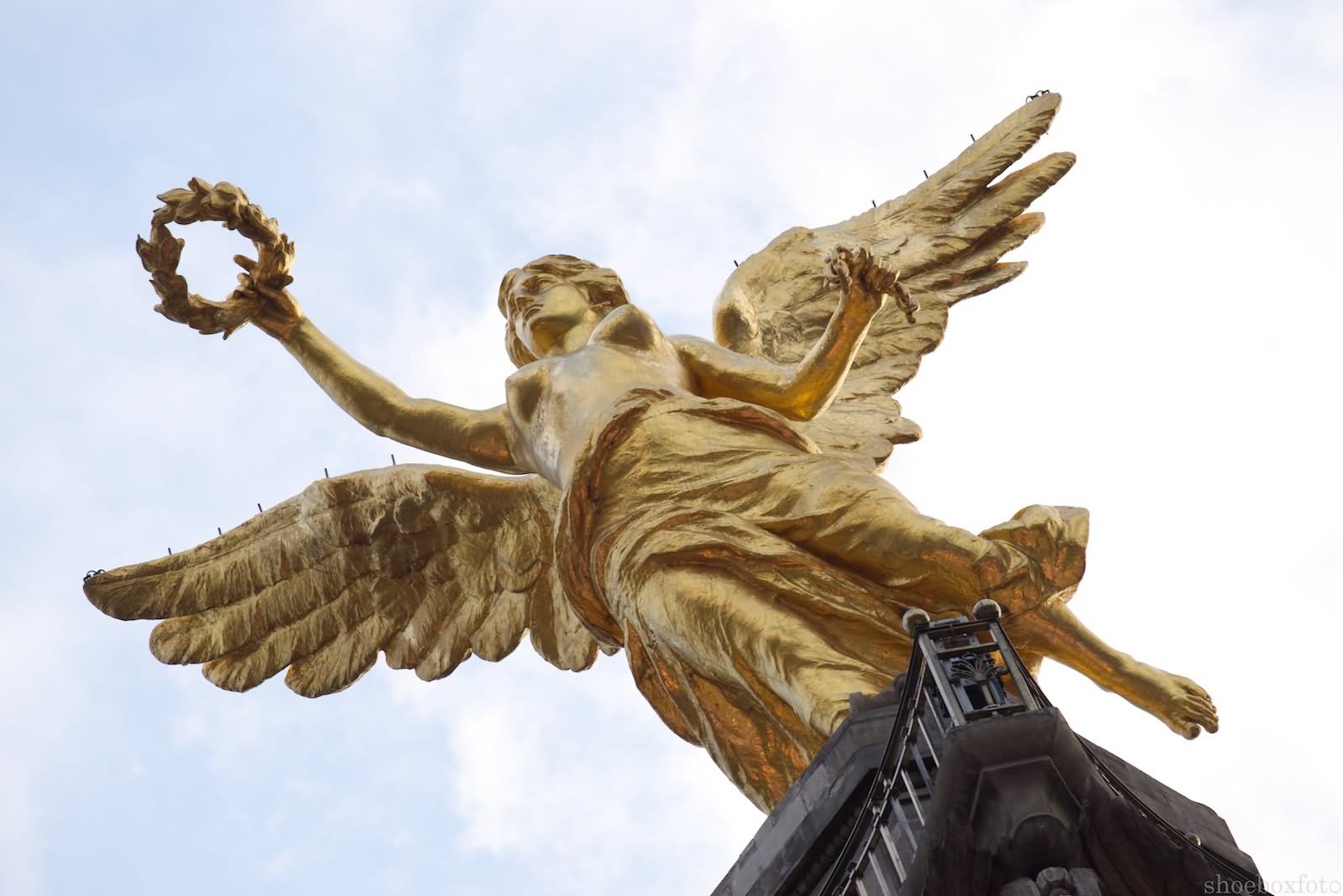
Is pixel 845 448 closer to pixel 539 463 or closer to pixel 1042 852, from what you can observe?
pixel 539 463

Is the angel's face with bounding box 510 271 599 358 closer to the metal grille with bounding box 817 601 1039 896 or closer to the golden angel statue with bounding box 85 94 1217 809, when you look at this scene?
the golden angel statue with bounding box 85 94 1217 809

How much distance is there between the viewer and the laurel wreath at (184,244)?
931 centimetres

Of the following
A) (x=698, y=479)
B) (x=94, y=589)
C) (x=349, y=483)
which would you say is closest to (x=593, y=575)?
(x=698, y=479)

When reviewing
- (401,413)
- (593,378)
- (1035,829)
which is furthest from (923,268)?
(1035,829)

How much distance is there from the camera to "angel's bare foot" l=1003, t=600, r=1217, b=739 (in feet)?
25.5

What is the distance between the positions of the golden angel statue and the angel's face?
0.02 metres

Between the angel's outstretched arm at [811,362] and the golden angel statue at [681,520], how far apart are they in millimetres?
14

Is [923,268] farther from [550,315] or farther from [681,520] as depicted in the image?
[681,520]


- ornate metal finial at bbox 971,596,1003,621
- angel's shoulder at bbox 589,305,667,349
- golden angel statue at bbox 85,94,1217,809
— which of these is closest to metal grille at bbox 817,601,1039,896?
ornate metal finial at bbox 971,596,1003,621

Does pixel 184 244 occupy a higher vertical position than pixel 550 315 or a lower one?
higher

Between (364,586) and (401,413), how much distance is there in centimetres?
124

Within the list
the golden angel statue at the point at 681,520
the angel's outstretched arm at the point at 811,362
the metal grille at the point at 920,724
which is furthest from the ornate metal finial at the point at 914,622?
the angel's outstretched arm at the point at 811,362

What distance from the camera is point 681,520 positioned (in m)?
8.26

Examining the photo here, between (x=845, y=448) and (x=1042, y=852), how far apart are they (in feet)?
15.1
